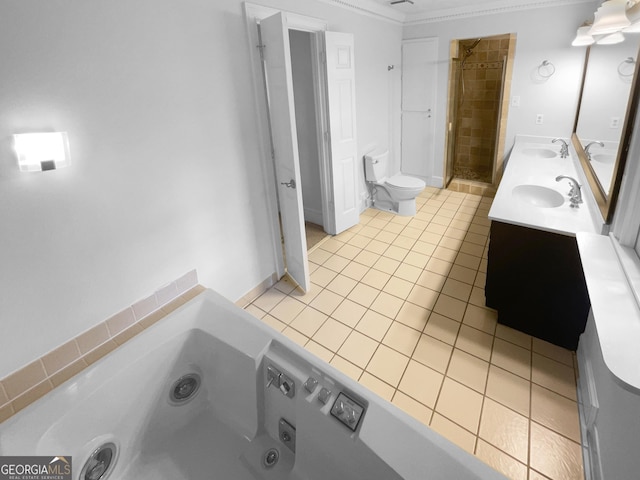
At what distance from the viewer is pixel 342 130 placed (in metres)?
3.26

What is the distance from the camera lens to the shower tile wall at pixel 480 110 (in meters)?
4.51

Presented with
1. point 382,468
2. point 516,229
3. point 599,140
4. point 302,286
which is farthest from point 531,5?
point 382,468

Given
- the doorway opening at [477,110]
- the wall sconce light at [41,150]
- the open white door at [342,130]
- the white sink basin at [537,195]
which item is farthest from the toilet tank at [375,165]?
the wall sconce light at [41,150]

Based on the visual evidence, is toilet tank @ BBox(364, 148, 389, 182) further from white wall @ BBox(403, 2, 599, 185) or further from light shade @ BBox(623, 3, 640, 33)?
light shade @ BBox(623, 3, 640, 33)

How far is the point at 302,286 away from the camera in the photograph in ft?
8.89

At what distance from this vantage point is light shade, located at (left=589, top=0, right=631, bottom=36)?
1.60 meters

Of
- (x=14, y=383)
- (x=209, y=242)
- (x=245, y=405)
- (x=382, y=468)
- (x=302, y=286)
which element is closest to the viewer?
(x=382, y=468)

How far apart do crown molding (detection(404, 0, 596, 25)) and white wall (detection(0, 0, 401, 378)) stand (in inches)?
90.4

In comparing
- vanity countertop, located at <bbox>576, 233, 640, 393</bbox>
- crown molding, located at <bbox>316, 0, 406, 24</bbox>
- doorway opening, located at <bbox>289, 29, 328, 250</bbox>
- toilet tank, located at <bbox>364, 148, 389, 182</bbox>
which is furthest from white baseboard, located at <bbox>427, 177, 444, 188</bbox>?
vanity countertop, located at <bbox>576, 233, 640, 393</bbox>

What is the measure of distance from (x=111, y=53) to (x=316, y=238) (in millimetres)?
2403

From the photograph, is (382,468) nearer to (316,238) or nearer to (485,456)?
(485,456)

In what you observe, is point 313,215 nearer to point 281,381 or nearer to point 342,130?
point 342,130

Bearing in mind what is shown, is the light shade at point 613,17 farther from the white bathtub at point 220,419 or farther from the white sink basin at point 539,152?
the white bathtub at point 220,419

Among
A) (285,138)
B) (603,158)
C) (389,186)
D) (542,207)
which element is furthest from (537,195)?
(285,138)
